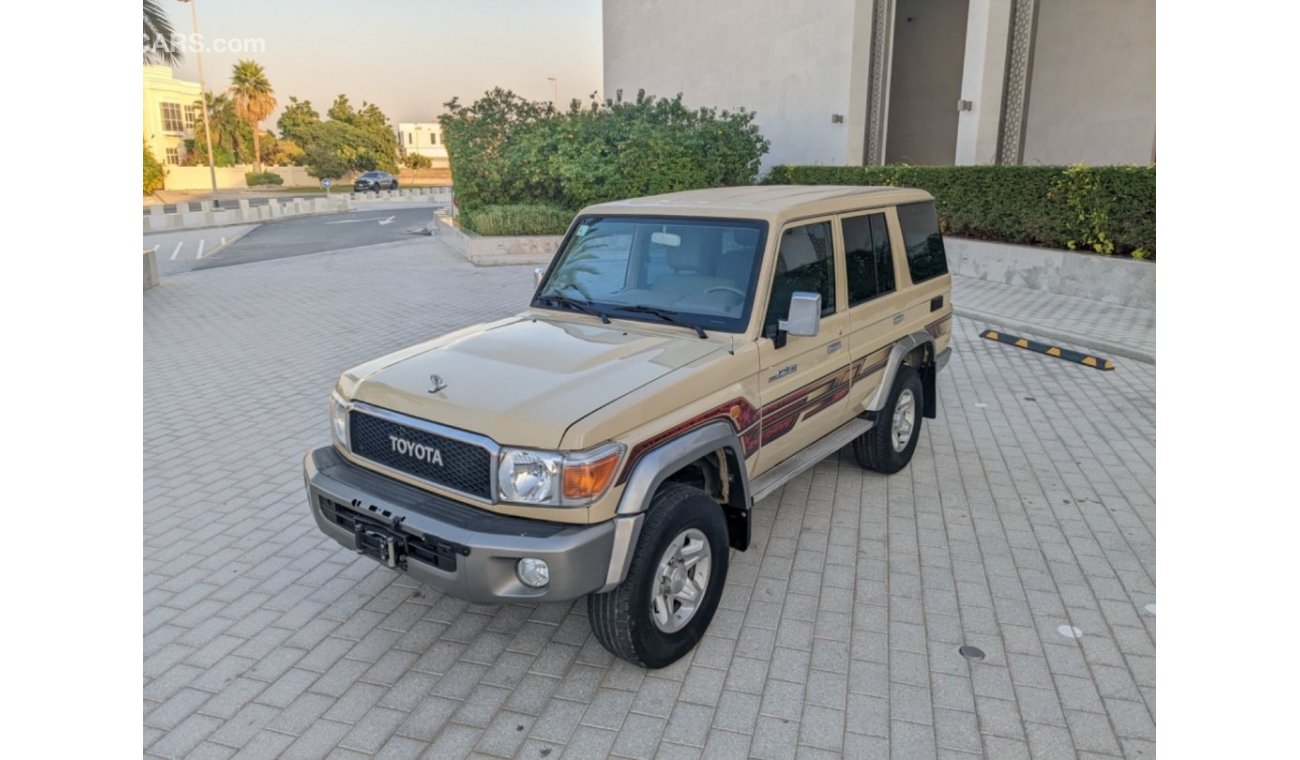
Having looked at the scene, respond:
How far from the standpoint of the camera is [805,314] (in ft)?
12.9

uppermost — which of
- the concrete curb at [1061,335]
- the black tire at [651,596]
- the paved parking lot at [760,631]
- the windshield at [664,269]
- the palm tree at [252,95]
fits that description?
the palm tree at [252,95]

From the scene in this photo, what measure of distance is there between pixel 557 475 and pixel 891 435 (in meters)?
3.23

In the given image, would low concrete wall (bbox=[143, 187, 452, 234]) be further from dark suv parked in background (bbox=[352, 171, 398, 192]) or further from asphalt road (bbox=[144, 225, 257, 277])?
dark suv parked in background (bbox=[352, 171, 398, 192])

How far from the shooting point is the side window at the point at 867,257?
497cm

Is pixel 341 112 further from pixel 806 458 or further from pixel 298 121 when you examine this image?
pixel 806 458

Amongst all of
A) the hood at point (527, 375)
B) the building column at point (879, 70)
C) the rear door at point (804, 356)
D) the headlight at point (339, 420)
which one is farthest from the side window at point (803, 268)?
the building column at point (879, 70)

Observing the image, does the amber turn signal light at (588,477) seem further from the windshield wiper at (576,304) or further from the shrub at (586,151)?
the shrub at (586,151)

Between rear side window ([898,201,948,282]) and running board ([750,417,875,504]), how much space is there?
125 cm

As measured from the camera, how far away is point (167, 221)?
30.3 m

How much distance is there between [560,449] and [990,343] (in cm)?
861

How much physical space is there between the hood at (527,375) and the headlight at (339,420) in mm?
181

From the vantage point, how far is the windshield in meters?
4.27

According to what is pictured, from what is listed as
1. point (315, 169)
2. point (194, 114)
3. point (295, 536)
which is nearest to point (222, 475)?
point (295, 536)

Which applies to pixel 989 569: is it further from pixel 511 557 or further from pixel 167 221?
pixel 167 221
